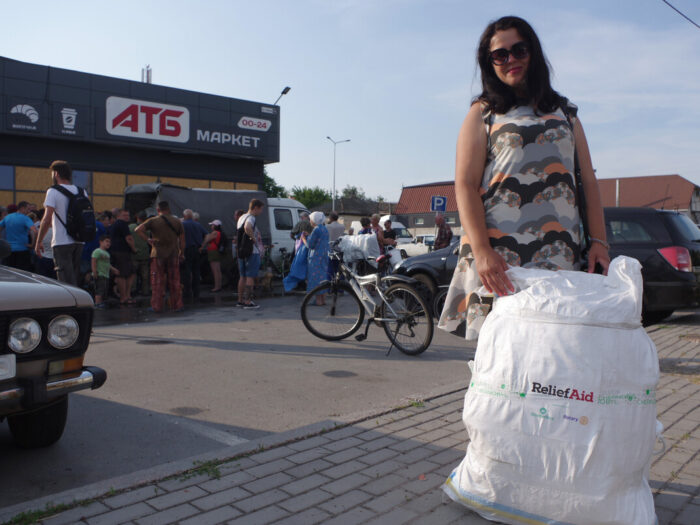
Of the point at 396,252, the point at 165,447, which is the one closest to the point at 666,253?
the point at 396,252

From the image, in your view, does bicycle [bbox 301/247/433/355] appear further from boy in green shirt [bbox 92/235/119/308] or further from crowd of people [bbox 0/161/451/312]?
boy in green shirt [bbox 92/235/119/308]

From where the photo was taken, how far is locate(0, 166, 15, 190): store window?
1764cm

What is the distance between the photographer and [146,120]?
20078 mm

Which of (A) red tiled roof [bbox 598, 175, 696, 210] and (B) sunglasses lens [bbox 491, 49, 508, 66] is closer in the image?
(B) sunglasses lens [bbox 491, 49, 508, 66]

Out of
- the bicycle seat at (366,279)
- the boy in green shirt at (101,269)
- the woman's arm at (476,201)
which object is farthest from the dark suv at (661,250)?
the boy in green shirt at (101,269)

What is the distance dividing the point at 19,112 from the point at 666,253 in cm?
1760

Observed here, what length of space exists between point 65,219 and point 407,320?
395 centimetres

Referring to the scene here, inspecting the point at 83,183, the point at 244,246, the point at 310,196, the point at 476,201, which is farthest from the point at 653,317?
the point at 310,196

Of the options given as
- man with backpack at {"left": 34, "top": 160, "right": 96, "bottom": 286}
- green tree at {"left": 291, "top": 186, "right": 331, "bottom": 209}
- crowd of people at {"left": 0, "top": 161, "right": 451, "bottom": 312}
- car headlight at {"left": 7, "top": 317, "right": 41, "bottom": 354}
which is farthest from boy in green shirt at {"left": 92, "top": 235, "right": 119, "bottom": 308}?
green tree at {"left": 291, "top": 186, "right": 331, "bottom": 209}

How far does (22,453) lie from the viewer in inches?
142

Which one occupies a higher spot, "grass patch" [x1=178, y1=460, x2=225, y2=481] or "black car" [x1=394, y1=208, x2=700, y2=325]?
"black car" [x1=394, y1=208, x2=700, y2=325]

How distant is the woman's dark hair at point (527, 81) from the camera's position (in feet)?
8.66

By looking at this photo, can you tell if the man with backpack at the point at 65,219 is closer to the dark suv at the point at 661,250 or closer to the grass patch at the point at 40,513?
the grass patch at the point at 40,513

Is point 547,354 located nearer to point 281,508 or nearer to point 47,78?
point 281,508
